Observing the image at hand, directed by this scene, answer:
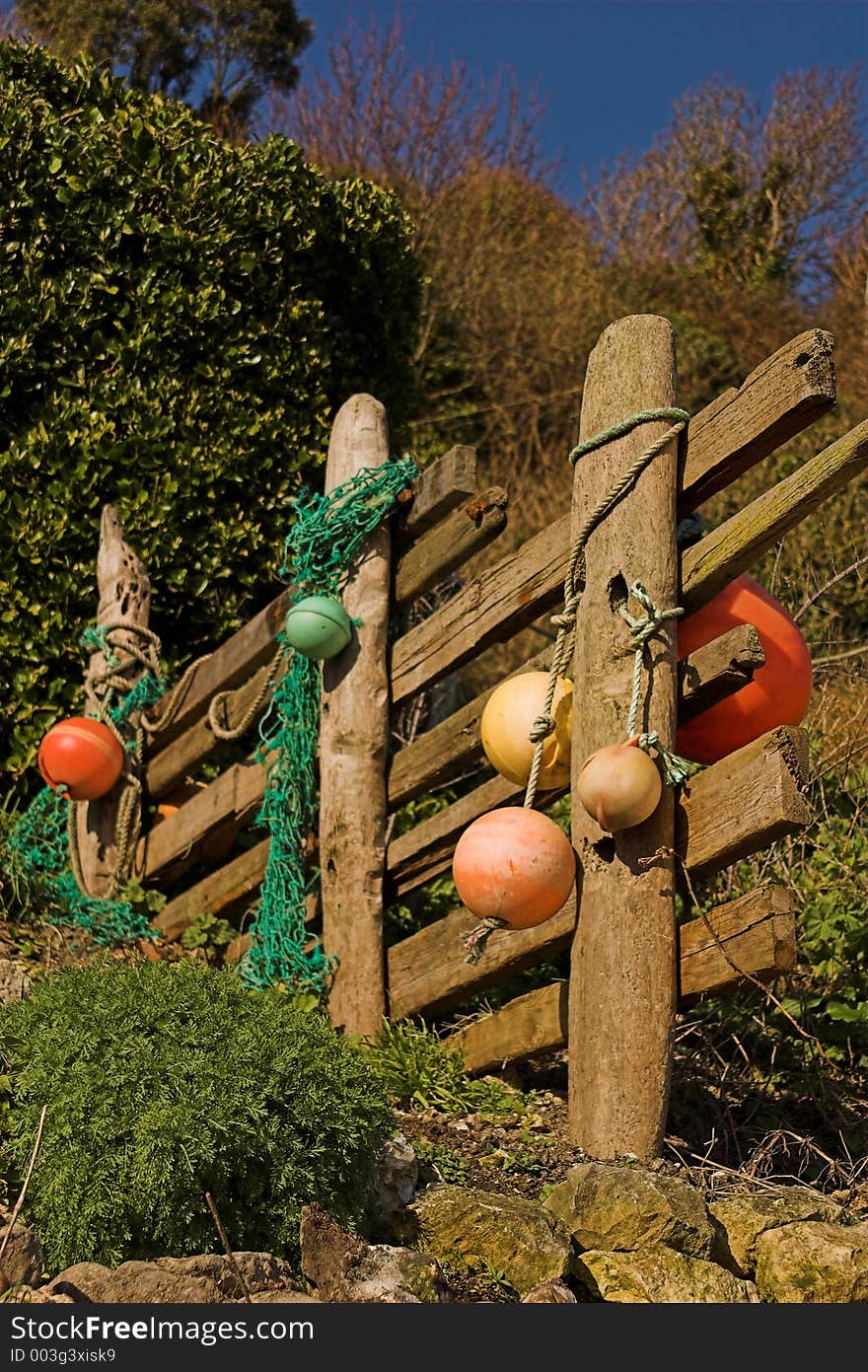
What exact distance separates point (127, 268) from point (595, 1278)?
460 cm

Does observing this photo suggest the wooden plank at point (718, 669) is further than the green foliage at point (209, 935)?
No

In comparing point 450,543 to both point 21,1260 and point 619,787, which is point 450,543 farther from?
point 21,1260

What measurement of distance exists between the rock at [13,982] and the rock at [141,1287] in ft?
5.33

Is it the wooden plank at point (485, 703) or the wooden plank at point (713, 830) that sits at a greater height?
the wooden plank at point (485, 703)

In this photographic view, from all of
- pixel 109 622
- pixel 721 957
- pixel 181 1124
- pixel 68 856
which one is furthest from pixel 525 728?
pixel 68 856

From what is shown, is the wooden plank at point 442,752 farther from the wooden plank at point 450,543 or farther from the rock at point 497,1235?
the rock at point 497,1235

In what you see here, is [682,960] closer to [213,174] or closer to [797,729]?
[797,729]

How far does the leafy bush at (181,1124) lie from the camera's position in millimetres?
2814

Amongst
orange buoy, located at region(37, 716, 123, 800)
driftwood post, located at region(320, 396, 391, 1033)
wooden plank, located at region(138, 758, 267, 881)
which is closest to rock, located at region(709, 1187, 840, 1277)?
driftwood post, located at region(320, 396, 391, 1033)

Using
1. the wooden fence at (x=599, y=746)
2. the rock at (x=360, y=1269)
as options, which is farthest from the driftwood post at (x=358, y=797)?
the rock at (x=360, y=1269)

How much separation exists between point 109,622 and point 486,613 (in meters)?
1.95

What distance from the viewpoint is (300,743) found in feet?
15.5

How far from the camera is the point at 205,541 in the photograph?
597 centimetres

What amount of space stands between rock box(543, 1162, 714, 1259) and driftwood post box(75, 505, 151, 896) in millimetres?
2917
